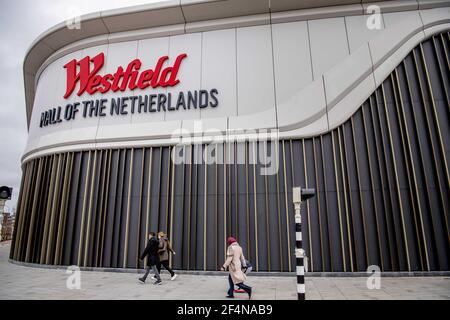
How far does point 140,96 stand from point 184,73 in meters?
2.21

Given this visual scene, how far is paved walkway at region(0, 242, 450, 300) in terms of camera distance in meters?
6.32

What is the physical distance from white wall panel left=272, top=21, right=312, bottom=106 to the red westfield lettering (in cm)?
421

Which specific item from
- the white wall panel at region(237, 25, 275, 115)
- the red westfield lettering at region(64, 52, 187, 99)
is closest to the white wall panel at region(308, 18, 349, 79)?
the white wall panel at region(237, 25, 275, 115)

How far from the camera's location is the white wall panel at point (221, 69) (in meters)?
11.2

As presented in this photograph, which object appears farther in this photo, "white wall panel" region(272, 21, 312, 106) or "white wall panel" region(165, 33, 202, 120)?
"white wall panel" region(165, 33, 202, 120)

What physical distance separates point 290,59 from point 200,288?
9291 mm

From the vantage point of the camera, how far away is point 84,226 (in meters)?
11.0

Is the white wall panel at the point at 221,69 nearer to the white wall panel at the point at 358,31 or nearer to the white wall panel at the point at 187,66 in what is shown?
the white wall panel at the point at 187,66

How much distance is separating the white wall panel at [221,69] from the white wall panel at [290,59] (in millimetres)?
1828

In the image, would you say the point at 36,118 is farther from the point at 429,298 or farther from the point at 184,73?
the point at 429,298

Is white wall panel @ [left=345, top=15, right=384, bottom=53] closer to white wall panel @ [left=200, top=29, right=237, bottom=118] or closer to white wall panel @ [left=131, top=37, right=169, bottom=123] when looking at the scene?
white wall panel @ [left=200, top=29, right=237, bottom=118]

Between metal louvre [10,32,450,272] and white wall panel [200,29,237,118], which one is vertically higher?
white wall panel [200,29,237,118]

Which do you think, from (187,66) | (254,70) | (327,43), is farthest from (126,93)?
(327,43)

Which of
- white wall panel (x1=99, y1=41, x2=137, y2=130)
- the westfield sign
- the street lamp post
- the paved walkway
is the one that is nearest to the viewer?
the street lamp post
